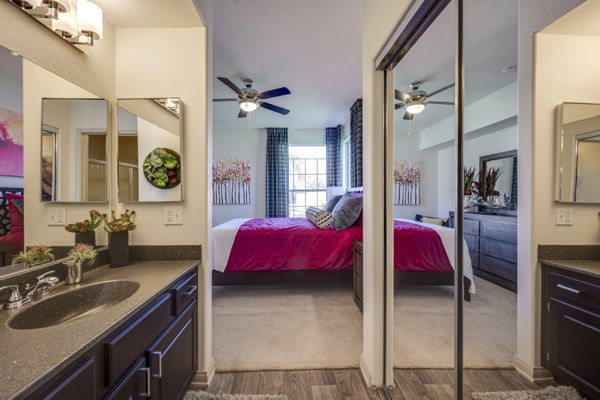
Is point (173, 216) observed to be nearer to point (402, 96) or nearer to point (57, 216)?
point (57, 216)

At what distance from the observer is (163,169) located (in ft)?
5.75

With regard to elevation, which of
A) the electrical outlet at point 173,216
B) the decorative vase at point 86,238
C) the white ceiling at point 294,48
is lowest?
the decorative vase at point 86,238

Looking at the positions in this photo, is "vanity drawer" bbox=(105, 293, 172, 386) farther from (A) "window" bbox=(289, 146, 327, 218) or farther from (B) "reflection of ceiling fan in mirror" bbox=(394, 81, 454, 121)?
(A) "window" bbox=(289, 146, 327, 218)

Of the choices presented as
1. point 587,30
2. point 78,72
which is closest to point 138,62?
point 78,72

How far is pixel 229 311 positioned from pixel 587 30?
3.00m

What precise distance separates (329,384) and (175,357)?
1.00 metres

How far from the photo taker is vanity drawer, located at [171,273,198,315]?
1.34m

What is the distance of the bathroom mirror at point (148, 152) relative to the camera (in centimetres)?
174

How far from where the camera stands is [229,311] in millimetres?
2756

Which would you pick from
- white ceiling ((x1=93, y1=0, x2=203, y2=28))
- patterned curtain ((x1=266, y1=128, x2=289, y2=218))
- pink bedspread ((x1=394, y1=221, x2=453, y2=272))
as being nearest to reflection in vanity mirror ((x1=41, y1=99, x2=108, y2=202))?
white ceiling ((x1=93, y1=0, x2=203, y2=28))

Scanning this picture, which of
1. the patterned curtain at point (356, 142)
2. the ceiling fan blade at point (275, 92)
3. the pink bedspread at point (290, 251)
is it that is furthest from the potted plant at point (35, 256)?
the patterned curtain at point (356, 142)

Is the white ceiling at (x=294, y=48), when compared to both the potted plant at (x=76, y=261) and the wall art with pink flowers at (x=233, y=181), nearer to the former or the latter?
the wall art with pink flowers at (x=233, y=181)

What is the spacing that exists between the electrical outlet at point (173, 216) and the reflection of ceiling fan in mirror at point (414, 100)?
1546 mm

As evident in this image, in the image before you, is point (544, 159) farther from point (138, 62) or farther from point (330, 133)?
point (330, 133)
